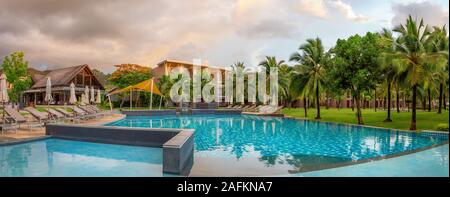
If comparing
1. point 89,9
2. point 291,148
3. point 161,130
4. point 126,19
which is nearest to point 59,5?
point 89,9

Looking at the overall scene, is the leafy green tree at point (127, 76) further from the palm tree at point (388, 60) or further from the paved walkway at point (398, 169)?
the paved walkway at point (398, 169)

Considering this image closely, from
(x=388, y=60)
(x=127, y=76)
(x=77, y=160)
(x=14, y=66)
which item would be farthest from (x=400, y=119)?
(x=14, y=66)

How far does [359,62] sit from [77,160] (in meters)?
15.2

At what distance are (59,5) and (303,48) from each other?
17259 millimetres

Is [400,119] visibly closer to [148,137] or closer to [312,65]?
[312,65]

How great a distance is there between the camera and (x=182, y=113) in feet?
95.8

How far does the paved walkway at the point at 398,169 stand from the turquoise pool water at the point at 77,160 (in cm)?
344

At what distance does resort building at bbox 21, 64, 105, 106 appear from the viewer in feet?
129

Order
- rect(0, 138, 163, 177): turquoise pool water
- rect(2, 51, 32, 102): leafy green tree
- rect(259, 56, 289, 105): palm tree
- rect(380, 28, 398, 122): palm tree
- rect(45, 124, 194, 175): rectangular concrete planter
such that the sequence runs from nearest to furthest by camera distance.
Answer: rect(45, 124, 194, 175): rectangular concrete planter < rect(0, 138, 163, 177): turquoise pool water < rect(380, 28, 398, 122): palm tree < rect(2, 51, 32, 102): leafy green tree < rect(259, 56, 289, 105): palm tree

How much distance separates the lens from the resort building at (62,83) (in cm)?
3947

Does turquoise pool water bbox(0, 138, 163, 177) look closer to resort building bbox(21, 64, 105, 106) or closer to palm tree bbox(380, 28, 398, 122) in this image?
palm tree bbox(380, 28, 398, 122)

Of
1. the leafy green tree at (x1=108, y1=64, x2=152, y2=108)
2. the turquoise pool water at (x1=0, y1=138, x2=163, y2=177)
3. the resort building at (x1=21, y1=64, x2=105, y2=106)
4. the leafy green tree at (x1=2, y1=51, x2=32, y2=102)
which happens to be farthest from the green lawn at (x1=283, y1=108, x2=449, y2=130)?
the resort building at (x1=21, y1=64, x2=105, y2=106)

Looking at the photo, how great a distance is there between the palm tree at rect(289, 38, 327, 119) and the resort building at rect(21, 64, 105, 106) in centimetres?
2952
